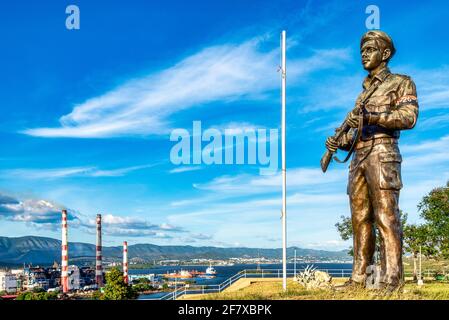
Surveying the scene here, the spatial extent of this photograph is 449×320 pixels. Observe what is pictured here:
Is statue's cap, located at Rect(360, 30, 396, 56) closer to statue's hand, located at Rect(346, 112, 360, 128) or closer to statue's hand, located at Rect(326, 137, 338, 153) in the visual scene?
statue's hand, located at Rect(346, 112, 360, 128)

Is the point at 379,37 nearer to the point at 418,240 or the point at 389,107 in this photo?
the point at 389,107

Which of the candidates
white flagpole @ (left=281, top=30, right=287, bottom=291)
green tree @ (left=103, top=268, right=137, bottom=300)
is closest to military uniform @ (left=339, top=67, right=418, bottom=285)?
white flagpole @ (left=281, top=30, right=287, bottom=291)

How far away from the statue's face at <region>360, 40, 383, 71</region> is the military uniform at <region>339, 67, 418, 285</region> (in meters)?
0.19

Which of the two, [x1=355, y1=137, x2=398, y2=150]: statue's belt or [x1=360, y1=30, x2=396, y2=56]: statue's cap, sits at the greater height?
[x1=360, y1=30, x2=396, y2=56]: statue's cap

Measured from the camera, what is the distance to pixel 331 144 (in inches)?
376

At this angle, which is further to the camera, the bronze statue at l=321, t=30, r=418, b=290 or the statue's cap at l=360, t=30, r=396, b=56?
the statue's cap at l=360, t=30, r=396, b=56

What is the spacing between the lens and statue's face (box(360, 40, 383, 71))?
30.2ft

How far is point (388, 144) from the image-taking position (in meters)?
8.97

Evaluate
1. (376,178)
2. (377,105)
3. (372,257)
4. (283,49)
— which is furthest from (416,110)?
(283,49)

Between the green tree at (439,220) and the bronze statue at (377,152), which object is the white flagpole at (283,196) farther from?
the green tree at (439,220)

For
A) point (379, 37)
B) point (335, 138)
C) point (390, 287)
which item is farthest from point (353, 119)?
point (390, 287)
